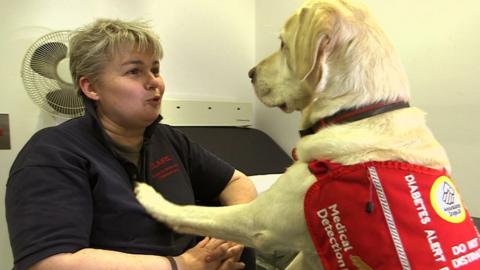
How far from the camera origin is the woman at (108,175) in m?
0.85

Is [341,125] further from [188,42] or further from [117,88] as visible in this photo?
[188,42]

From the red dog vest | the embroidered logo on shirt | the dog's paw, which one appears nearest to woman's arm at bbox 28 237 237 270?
the dog's paw

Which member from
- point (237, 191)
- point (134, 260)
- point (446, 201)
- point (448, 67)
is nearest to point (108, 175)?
point (134, 260)

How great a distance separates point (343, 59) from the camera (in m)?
0.89

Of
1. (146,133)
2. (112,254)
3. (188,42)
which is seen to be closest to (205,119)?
(188,42)

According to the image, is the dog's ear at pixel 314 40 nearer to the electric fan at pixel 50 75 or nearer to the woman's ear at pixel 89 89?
the woman's ear at pixel 89 89

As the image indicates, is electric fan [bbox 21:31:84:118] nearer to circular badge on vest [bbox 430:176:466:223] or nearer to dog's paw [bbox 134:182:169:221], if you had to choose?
dog's paw [bbox 134:182:169:221]

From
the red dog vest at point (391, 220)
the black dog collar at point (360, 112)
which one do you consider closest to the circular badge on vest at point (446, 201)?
the red dog vest at point (391, 220)

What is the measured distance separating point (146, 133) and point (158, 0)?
1539 mm

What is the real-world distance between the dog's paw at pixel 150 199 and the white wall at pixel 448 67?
110cm

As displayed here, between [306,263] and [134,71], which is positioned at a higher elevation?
[134,71]

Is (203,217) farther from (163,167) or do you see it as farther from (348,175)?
(348,175)

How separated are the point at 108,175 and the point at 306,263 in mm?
530

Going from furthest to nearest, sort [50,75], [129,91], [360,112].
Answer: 1. [50,75]
2. [129,91]
3. [360,112]
